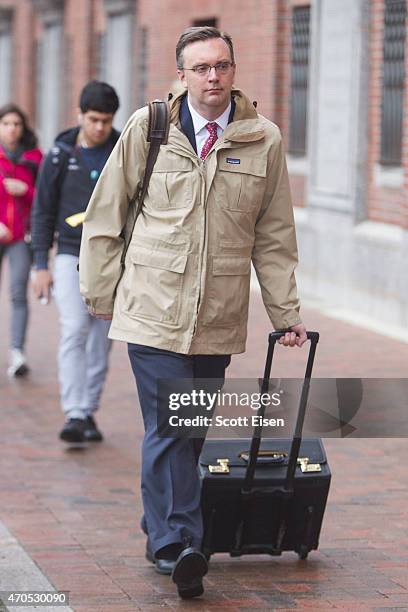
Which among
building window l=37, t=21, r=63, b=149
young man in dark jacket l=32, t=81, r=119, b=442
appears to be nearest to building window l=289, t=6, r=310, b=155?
young man in dark jacket l=32, t=81, r=119, b=442

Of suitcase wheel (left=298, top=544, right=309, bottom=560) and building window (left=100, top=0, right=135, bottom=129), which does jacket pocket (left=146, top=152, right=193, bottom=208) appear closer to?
suitcase wheel (left=298, top=544, right=309, bottom=560)

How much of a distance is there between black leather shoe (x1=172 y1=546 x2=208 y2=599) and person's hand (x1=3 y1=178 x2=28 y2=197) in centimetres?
538

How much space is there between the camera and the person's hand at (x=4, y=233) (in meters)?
10.2

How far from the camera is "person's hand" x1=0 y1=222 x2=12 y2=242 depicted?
33.4 ft

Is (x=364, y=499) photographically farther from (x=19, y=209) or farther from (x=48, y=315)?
(x=48, y=315)

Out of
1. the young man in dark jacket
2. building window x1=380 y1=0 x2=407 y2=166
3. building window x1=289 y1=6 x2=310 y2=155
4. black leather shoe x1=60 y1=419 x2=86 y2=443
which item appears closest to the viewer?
the young man in dark jacket

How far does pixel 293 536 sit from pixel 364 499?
1.37m

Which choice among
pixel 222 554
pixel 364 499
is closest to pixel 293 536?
pixel 222 554

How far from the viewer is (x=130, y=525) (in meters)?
6.17

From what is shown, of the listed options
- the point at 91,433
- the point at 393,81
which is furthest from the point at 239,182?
the point at 393,81

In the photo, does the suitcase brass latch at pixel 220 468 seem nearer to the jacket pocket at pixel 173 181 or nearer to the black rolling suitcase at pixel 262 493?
the black rolling suitcase at pixel 262 493

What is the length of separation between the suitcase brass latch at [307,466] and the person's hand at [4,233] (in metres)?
5.20

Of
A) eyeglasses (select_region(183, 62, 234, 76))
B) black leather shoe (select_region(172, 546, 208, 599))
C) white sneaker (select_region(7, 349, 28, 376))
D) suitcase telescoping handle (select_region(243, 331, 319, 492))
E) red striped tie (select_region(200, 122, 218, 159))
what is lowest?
white sneaker (select_region(7, 349, 28, 376))

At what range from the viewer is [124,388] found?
986cm
